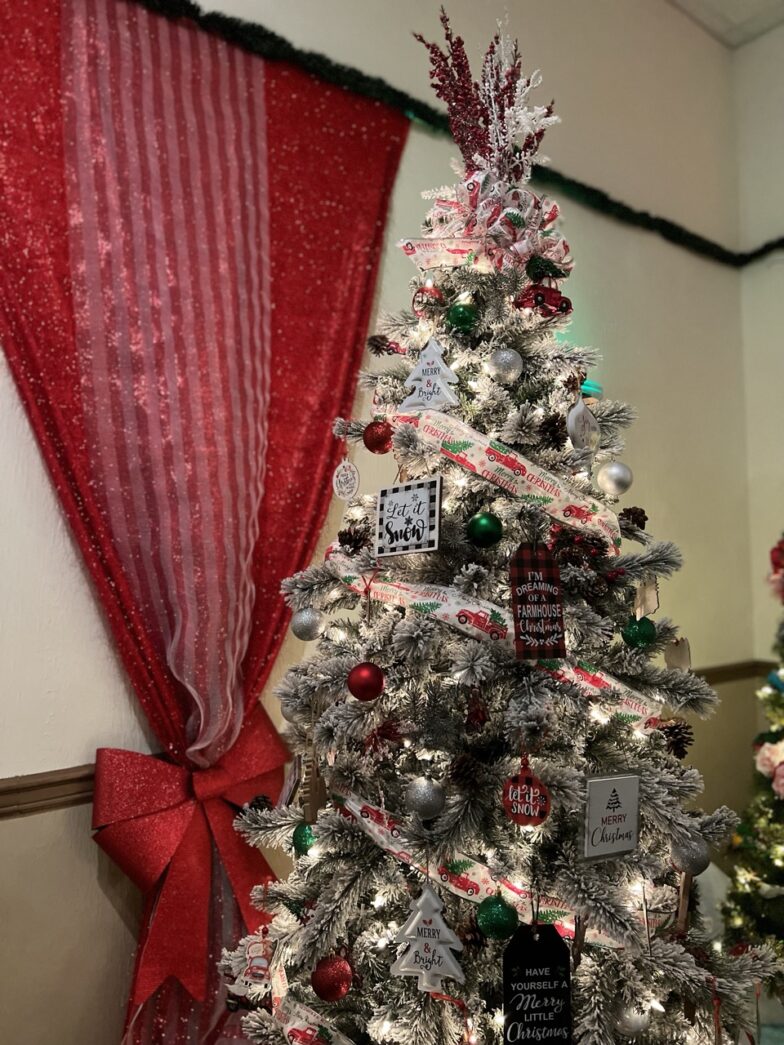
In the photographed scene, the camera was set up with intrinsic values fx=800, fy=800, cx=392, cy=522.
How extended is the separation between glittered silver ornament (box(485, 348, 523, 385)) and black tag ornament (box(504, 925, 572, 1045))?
90 cm

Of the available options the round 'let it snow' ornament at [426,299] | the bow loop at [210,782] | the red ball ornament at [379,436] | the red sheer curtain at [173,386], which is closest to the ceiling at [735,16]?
the red sheer curtain at [173,386]

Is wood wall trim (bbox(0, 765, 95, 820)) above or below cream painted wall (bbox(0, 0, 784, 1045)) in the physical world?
below

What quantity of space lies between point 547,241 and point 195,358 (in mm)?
894

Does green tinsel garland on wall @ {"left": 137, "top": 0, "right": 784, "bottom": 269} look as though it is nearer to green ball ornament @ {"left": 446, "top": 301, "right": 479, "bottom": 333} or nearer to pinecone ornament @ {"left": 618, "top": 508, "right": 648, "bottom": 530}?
green ball ornament @ {"left": 446, "top": 301, "right": 479, "bottom": 333}

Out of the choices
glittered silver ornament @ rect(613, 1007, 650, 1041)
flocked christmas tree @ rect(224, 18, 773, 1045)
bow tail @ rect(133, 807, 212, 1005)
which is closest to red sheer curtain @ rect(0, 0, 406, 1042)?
bow tail @ rect(133, 807, 212, 1005)

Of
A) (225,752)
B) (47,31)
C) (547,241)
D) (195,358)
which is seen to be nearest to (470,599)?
(547,241)

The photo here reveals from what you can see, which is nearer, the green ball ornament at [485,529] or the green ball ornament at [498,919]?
the green ball ornament at [498,919]

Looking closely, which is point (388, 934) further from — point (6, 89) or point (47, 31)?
point (47, 31)

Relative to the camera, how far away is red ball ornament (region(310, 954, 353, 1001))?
1257 millimetres

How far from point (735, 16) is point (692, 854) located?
140 inches

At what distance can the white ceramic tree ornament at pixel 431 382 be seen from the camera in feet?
4.73

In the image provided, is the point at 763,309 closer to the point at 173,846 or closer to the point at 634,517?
the point at 634,517

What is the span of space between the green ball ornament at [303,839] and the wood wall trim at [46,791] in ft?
2.07

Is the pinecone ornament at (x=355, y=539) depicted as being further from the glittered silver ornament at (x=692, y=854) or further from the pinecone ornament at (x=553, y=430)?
the glittered silver ornament at (x=692, y=854)
